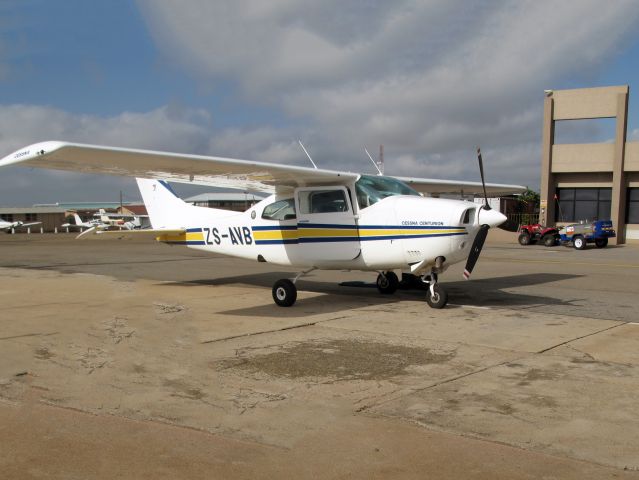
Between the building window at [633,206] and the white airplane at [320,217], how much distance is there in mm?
30003

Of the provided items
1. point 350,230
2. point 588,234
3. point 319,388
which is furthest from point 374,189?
point 588,234

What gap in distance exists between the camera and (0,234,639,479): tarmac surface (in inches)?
148

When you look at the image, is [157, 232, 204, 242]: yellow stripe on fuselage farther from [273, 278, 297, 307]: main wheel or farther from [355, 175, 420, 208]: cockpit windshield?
[355, 175, 420, 208]: cockpit windshield

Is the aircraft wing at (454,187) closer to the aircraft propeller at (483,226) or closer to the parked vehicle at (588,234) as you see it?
the aircraft propeller at (483,226)

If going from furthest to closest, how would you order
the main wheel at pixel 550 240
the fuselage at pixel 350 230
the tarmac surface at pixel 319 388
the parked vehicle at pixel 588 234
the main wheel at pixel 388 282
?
the main wheel at pixel 550 240 → the parked vehicle at pixel 588 234 → the main wheel at pixel 388 282 → the fuselage at pixel 350 230 → the tarmac surface at pixel 319 388

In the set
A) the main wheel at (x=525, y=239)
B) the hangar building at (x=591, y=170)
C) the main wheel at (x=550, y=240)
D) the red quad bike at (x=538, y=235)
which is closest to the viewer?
the main wheel at (x=550, y=240)

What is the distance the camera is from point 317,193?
10938 mm

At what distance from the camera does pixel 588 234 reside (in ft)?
96.9

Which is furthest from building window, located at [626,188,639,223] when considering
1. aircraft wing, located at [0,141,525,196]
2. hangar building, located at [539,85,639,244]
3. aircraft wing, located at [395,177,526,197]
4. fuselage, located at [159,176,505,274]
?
fuselage, located at [159,176,505,274]

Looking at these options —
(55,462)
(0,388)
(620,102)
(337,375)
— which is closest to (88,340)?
(0,388)

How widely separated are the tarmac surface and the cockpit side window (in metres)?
1.63

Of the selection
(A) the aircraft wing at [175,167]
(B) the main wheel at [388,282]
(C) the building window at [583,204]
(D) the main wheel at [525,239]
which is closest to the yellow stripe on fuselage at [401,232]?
(A) the aircraft wing at [175,167]

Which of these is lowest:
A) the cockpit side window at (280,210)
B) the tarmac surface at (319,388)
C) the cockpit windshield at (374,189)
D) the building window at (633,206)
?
the tarmac surface at (319,388)

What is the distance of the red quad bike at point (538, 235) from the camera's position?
104 feet
